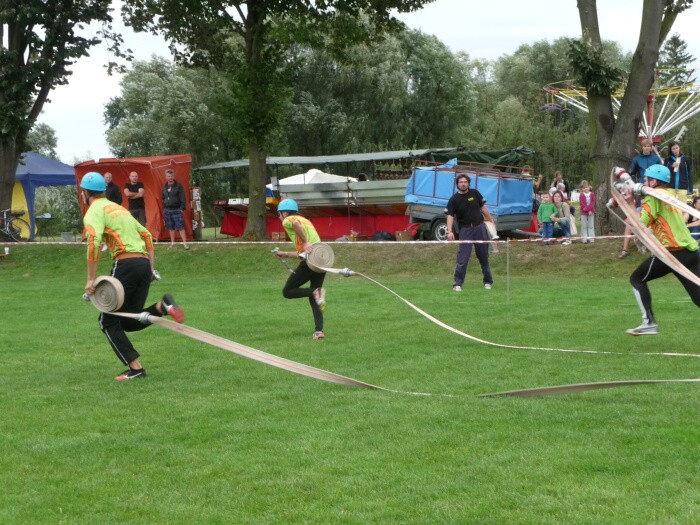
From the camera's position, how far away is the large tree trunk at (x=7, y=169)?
29.3 meters

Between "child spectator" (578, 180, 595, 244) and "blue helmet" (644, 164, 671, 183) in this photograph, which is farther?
"child spectator" (578, 180, 595, 244)

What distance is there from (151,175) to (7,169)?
4074 mm

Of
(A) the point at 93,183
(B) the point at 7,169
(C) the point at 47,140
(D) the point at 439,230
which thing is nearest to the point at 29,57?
(B) the point at 7,169

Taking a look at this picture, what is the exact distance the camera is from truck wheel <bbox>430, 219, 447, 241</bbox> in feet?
90.3

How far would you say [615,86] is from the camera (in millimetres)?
24047

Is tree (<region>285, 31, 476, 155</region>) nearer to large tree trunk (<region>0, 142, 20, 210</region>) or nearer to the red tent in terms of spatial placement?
the red tent

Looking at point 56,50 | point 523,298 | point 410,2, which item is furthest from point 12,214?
point 523,298

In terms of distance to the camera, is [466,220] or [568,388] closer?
[568,388]

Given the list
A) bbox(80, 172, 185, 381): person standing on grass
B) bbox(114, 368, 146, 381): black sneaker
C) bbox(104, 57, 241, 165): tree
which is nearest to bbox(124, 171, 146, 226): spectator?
bbox(80, 172, 185, 381): person standing on grass

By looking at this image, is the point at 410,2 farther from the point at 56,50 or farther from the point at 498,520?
the point at 498,520

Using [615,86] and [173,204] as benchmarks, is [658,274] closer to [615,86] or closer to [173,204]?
[615,86]

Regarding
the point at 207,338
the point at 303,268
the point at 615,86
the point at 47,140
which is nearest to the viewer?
the point at 207,338

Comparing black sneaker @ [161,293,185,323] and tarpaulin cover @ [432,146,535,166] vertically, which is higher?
tarpaulin cover @ [432,146,535,166]

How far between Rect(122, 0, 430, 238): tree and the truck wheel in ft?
16.7
